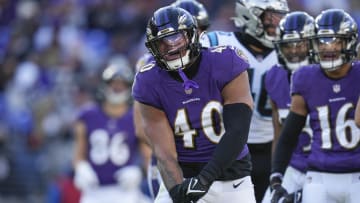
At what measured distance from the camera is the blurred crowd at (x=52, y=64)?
12.6 metres

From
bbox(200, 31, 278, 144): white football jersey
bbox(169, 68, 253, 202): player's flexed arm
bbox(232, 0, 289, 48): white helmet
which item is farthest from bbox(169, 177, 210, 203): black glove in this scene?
bbox(232, 0, 289, 48): white helmet

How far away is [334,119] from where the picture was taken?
5699mm

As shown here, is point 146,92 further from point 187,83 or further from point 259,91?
point 259,91

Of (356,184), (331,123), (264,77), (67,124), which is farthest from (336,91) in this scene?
(67,124)

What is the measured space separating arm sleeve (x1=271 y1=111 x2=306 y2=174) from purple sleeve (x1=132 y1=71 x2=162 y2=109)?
42.5 inches

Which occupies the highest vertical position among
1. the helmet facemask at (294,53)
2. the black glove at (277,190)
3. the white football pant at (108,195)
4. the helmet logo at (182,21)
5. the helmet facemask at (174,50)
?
the helmet logo at (182,21)

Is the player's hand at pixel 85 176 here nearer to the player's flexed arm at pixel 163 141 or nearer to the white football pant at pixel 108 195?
the white football pant at pixel 108 195

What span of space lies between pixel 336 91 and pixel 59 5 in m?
9.84

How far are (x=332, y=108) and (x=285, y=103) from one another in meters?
0.68

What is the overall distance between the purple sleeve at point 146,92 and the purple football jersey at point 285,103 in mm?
1410

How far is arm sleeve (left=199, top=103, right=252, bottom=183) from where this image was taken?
16.2ft

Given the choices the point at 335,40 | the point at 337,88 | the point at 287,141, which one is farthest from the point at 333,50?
the point at 287,141

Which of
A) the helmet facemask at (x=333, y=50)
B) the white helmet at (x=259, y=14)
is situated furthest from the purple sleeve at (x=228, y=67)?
the white helmet at (x=259, y=14)

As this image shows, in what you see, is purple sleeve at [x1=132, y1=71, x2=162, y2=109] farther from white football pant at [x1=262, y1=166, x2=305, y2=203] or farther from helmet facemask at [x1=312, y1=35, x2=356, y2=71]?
white football pant at [x1=262, y1=166, x2=305, y2=203]
